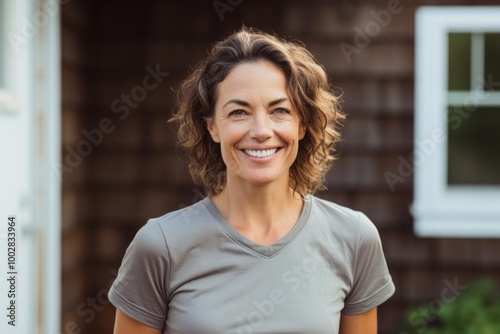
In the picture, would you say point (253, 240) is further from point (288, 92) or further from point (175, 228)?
point (288, 92)

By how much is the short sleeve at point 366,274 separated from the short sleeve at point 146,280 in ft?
1.31

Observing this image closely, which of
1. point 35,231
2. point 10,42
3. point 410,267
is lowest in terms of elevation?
point 410,267

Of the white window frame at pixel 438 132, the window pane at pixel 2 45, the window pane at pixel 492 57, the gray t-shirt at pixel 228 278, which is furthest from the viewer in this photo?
the window pane at pixel 492 57

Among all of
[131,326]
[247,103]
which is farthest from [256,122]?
[131,326]

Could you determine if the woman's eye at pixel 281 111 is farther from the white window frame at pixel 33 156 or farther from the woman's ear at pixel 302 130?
the white window frame at pixel 33 156

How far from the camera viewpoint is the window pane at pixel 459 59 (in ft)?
13.3

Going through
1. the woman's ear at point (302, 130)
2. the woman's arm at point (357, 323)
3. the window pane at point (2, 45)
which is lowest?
the woman's arm at point (357, 323)

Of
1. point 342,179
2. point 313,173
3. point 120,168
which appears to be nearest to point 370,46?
point 342,179

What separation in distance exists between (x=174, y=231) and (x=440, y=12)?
8.85ft

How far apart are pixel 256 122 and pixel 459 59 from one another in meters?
2.73

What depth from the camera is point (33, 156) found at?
3.26 meters

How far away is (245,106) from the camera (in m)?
1.57

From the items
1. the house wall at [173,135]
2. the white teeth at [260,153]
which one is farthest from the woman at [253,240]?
the house wall at [173,135]

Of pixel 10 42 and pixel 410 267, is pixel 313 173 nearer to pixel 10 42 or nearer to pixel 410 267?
pixel 10 42
